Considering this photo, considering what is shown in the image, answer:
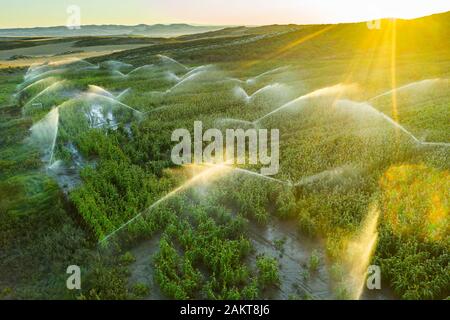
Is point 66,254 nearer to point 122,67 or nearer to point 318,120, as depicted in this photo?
point 318,120

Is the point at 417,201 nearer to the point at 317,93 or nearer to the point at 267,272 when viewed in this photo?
the point at 267,272

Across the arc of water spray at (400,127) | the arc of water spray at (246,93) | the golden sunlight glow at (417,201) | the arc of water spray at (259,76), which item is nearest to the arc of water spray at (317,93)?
the arc of water spray at (246,93)

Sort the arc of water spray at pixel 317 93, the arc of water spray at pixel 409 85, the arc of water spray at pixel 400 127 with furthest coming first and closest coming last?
1. the arc of water spray at pixel 409 85
2. the arc of water spray at pixel 317 93
3. the arc of water spray at pixel 400 127

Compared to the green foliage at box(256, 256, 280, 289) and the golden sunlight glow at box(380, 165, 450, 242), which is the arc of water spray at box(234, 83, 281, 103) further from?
the green foliage at box(256, 256, 280, 289)

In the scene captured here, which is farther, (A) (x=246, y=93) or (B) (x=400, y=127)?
(A) (x=246, y=93)

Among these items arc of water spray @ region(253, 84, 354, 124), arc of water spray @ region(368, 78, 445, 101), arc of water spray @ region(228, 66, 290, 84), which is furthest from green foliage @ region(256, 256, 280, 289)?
arc of water spray @ region(228, 66, 290, 84)

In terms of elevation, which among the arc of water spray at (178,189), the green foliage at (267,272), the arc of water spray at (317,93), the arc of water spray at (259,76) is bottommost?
the green foliage at (267,272)

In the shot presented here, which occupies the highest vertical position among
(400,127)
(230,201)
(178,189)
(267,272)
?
(400,127)

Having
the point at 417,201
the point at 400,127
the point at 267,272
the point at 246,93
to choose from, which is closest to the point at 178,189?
the point at 267,272

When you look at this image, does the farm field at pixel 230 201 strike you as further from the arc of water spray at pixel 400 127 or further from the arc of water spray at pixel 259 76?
the arc of water spray at pixel 259 76
